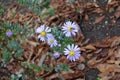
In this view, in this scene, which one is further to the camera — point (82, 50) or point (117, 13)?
point (117, 13)

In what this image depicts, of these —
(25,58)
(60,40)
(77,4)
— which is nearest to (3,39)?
(25,58)

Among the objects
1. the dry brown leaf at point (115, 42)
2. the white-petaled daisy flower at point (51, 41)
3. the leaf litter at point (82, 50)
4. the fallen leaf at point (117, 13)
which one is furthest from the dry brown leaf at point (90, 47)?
Result: the white-petaled daisy flower at point (51, 41)

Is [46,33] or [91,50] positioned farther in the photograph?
[91,50]

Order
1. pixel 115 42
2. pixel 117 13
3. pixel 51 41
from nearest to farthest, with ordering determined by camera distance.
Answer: pixel 51 41 → pixel 115 42 → pixel 117 13

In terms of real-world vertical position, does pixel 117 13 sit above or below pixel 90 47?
above

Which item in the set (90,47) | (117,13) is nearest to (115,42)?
(90,47)

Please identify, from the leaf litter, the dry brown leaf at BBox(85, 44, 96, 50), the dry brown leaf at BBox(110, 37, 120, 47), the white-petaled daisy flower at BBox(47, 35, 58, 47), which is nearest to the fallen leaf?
the leaf litter

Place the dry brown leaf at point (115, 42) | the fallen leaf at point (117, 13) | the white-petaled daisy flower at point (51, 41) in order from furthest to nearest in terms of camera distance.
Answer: the fallen leaf at point (117, 13) → the dry brown leaf at point (115, 42) → the white-petaled daisy flower at point (51, 41)

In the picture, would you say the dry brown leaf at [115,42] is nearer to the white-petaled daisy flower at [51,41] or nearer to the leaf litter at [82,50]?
the leaf litter at [82,50]

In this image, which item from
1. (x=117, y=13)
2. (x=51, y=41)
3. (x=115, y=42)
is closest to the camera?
(x=51, y=41)

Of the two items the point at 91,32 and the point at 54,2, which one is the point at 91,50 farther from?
the point at 54,2

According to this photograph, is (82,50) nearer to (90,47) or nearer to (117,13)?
(90,47)
